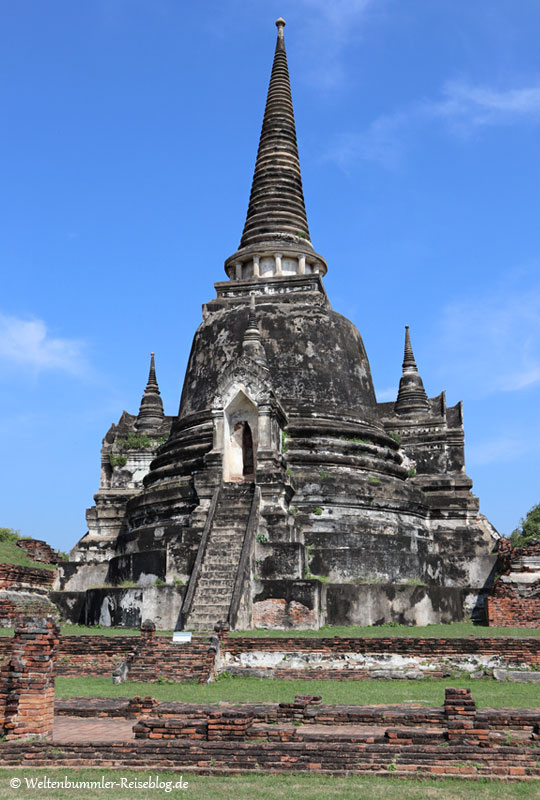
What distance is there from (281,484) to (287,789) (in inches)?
454

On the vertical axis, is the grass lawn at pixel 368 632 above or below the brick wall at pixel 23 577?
below

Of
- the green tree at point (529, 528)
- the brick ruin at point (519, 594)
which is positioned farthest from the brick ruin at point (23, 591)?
the green tree at point (529, 528)

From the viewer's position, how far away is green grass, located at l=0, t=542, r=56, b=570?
2178 cm

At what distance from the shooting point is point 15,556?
2267 centimetres

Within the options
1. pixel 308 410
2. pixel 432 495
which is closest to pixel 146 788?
pixel 308 410

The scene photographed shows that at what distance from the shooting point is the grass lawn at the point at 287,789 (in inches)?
249

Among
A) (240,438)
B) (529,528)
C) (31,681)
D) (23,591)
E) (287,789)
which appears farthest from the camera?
(529,528)

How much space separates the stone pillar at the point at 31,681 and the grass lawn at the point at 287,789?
1.04 metres

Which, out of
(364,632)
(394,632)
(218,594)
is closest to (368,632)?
(364,632)

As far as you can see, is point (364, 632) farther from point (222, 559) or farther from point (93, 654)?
point (93, 654)

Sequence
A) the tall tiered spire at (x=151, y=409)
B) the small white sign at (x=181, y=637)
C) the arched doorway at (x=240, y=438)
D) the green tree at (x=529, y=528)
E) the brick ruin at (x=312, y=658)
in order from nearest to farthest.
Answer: the brick ruin at (x=312, y=658) → the small white sign at (x=181, y=637) → the arched doorway at (x=240, y=438) → the tall tiered spire at (x=151, y=409) → the green tree at (x=529, y=528)

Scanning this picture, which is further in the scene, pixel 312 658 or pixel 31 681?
pixel 312 658

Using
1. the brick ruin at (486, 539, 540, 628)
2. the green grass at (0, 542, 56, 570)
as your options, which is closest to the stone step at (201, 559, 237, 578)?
the brick ruin at (486, 539, 540, 628)

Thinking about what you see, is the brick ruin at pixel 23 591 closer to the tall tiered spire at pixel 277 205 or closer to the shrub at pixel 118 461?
the shrub at pixel 118 461
